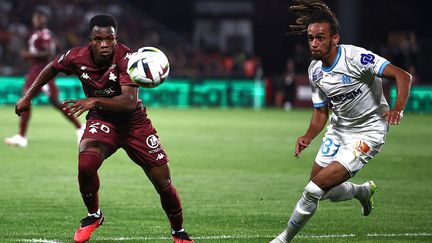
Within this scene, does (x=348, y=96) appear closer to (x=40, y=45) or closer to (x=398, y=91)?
(x=398, y=91)

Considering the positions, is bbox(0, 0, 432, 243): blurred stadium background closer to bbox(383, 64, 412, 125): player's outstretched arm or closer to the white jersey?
the white jersey

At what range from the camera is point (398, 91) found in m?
8.41

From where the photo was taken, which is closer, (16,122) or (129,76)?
(129,76)

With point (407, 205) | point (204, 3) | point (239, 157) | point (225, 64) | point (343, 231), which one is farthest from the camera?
point (204, 3)

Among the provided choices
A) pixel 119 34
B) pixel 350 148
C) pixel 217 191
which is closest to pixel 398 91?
pixel 350 148

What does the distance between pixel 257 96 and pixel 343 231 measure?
24.0 m

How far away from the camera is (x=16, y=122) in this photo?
25.4 metres

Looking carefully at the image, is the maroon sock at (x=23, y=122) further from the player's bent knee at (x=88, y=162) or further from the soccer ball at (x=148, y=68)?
the soccer ball at (x=148, y=68)

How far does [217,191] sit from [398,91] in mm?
5060

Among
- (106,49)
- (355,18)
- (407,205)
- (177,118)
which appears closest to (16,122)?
(177,118)

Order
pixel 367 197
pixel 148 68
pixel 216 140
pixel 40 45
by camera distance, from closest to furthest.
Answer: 1. pixel 148 68
2. pixel 367 197
3. pixel 40 45
4. pixel 216 140

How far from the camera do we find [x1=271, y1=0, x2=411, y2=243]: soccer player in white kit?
8461mm

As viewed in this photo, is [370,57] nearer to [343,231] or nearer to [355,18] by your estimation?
[343,231]

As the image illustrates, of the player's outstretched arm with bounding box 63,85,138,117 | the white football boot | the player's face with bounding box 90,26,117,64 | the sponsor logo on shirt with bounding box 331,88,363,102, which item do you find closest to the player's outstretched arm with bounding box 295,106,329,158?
the sponsor logo on shirt with bounding box 331,88,363,102
